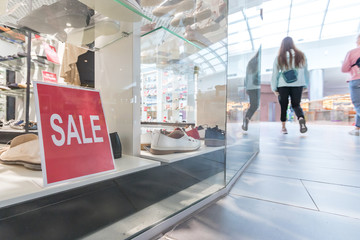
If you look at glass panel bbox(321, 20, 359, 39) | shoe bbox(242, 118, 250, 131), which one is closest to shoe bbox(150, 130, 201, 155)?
shoe bbox(242, 118, 250, 131)

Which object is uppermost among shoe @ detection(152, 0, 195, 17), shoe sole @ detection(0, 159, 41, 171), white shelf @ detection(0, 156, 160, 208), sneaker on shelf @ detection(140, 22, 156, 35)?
shoe @ detection(152, 0, 195, 17)

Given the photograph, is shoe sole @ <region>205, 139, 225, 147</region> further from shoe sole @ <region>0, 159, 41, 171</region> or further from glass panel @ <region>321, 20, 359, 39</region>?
glass panel @ <region>321, 20, 359, 39</region>

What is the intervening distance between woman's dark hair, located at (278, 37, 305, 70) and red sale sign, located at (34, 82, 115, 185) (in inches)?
Answer: 111

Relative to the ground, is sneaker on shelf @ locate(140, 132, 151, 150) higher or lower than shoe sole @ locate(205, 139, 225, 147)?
higher

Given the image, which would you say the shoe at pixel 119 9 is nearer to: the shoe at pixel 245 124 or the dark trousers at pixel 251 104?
the shoe at pixel 245 124

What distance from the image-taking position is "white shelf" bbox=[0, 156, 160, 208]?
36 centimetres

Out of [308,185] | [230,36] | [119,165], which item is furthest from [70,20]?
[308,185]

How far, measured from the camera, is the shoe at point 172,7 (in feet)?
2.88

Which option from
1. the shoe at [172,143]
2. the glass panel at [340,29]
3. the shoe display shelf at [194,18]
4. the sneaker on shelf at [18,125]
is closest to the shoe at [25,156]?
the shoe at [172,143]

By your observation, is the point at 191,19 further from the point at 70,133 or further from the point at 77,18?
the point at 70,133

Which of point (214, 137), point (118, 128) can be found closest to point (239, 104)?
point (214, 137)

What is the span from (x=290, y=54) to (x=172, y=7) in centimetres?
238

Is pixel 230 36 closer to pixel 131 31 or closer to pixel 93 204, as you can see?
pixel 131 31

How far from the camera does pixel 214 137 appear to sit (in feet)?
3.25
